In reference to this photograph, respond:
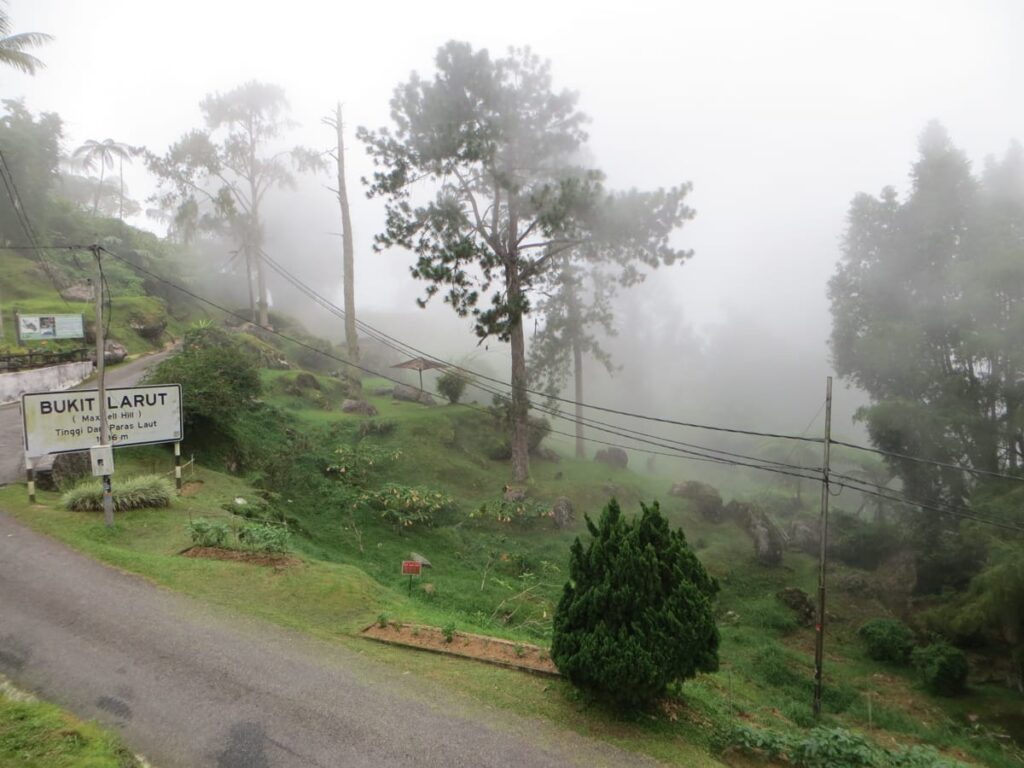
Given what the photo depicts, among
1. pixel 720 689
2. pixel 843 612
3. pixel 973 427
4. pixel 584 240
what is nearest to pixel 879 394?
pixel 973 427

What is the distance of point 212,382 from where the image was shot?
57.9 ft

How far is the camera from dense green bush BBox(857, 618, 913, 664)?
15586 millimetres

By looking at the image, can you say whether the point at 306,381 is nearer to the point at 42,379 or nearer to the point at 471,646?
the point at 42,379

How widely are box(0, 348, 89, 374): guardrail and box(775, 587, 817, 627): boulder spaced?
92.7ft

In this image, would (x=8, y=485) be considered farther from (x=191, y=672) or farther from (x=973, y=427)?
(x=973, y=427)

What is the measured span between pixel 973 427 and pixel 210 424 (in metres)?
26.1

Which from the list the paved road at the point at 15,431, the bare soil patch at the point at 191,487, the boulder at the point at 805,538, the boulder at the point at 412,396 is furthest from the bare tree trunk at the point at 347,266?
the boulder at the point at 805,538

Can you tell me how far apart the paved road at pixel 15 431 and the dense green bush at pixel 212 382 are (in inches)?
147

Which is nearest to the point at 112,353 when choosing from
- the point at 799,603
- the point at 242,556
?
the point at 242,556

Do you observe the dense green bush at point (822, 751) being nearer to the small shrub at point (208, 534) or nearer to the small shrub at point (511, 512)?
the small shrub at point (208, 534)

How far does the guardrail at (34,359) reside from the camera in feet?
71.8

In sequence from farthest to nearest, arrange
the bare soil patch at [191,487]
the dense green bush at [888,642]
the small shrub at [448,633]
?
the dense green bush at [888,642] < the bare soil patch at [191,487] < the small shrub at [448,633]

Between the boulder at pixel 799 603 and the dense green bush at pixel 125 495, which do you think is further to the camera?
the boulder at pixel 799 603

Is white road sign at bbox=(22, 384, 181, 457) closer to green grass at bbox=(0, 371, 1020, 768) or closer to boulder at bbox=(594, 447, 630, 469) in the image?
green grass at bbox=(0, 371, 1020, 768)
